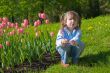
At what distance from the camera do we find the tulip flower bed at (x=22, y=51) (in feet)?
23.1

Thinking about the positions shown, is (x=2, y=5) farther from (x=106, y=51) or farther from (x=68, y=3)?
(x=106, y=51)

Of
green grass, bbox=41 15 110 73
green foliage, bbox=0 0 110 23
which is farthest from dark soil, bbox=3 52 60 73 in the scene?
green foliage, bbox=0 0 110 23

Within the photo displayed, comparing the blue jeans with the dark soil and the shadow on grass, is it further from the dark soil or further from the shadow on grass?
the dark soil

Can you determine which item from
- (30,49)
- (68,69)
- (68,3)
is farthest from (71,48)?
(68,3)

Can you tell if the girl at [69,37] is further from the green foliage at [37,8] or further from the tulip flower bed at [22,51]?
the green foliage at [37,8]

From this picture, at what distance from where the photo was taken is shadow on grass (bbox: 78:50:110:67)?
695 centimetres

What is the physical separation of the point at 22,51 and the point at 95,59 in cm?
136

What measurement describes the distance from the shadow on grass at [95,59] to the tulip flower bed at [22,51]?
1.84ft

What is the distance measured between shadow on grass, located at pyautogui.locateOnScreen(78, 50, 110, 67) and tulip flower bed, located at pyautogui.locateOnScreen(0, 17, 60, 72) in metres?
0.56

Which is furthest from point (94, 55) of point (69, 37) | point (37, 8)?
point (37, 8)

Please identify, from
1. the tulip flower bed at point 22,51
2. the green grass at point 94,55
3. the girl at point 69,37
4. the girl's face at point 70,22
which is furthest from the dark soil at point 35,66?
the girl's face at point 70,22

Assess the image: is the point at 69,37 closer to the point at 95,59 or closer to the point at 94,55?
the point at 95,59

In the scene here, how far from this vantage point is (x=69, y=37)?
688 cm

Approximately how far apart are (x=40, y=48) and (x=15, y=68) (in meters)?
0.69
